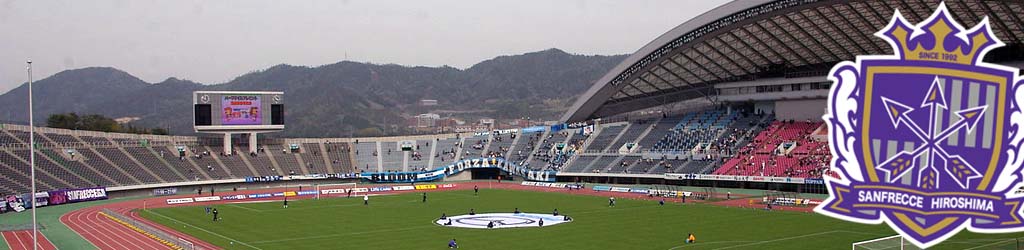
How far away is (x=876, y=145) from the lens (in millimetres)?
13328

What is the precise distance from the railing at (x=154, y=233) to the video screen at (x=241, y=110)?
28588 millimetres

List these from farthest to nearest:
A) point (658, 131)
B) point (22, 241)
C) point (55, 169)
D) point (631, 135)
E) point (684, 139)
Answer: point (631, 135)
point (658, 131)
point (684, 139)
point (55, 169)
point (22, 241)

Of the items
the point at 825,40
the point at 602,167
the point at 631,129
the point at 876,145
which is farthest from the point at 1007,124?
the point at 631,129

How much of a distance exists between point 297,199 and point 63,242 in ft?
89.0

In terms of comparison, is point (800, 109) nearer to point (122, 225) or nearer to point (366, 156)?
point (366, 156)

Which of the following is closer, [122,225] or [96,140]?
[122,225]

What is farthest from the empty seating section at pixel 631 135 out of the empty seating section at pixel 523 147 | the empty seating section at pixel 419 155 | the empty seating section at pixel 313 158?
the empty seating section at pixel 313 158

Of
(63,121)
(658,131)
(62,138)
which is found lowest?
(62,138)

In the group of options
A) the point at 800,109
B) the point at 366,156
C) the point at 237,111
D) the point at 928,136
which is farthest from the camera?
the point at 366,156

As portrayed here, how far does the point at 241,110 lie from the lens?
8412 cm

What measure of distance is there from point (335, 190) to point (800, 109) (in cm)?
4050

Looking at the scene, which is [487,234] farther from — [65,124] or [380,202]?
[65,124]

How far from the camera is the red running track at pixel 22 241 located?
39.6 metres

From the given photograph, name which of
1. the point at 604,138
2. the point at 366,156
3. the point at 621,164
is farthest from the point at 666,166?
the point at 366,156
